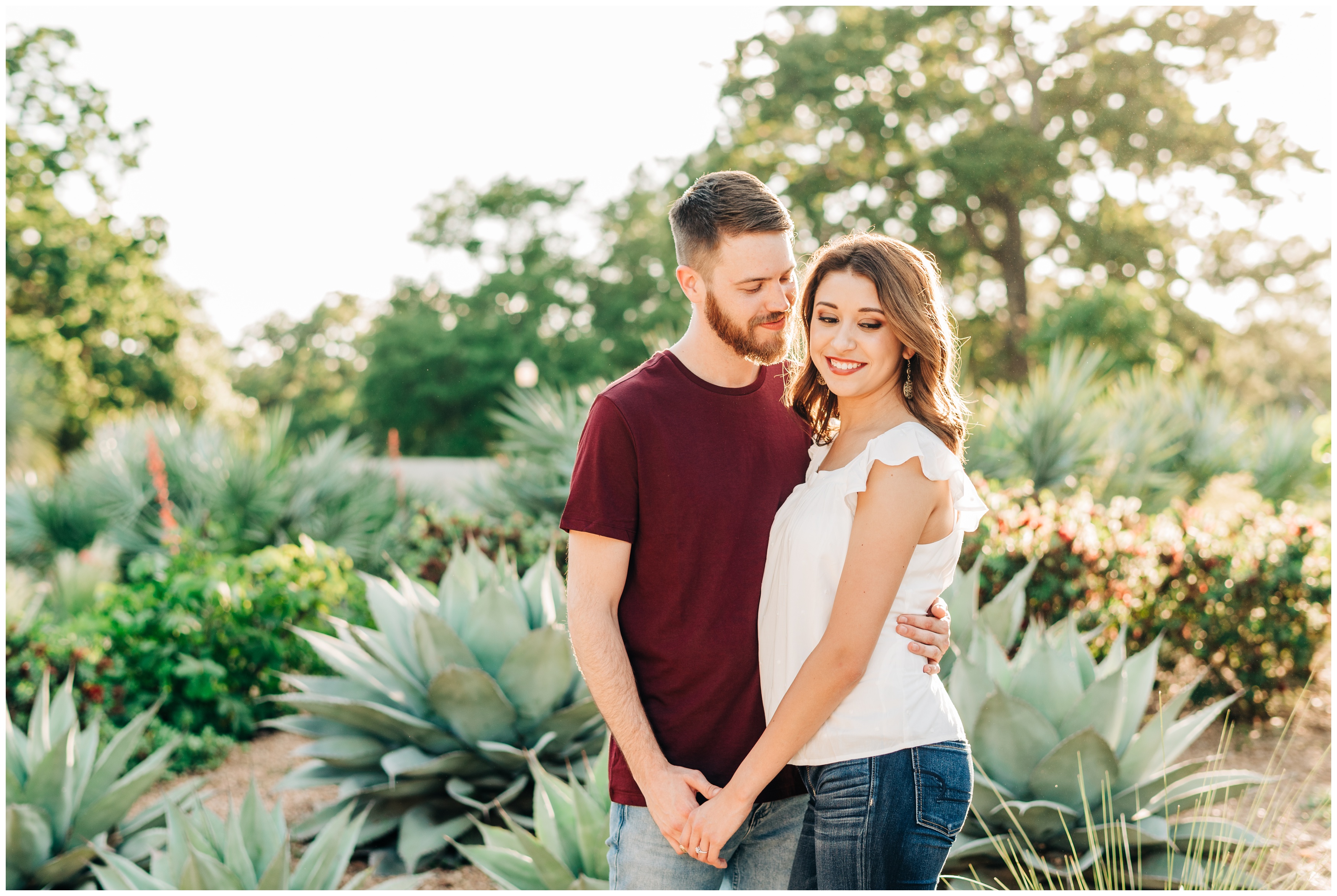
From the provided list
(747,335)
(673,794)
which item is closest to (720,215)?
(747,335)

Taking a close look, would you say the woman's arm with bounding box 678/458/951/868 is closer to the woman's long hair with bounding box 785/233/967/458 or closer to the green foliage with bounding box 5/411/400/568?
the woman's long hair with bounding box 785/233/967/458

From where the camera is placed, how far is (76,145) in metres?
18.3

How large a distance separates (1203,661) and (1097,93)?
71.0 feet

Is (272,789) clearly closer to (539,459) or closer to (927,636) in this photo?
(927,636)

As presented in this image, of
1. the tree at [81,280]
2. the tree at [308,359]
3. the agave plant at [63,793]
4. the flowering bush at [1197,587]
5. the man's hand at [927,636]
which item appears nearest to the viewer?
the man's hand at [927,636]

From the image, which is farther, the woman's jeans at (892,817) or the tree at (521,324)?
the tree at (521,324)

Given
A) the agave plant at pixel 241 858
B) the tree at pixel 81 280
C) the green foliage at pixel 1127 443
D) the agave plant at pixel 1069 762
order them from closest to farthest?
the agave plant at pixel 241 858 < the agave plant at pixel 1069 762 < the green foliage at pixel 1127 443 < the tree at pixel 81 280

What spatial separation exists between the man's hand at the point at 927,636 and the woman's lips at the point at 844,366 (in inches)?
23.3

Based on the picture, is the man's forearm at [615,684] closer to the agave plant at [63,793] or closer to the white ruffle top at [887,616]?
the white ruffle top at [887,616]

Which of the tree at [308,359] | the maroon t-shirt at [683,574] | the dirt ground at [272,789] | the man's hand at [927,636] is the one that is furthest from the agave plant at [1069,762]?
the tree at [308,359]

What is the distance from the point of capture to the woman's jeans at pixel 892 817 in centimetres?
197

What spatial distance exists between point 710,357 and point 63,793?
11.3 feet

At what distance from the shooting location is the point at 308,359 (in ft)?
164

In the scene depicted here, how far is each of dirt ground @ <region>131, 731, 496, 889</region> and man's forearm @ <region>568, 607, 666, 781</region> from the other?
2.00 metres
